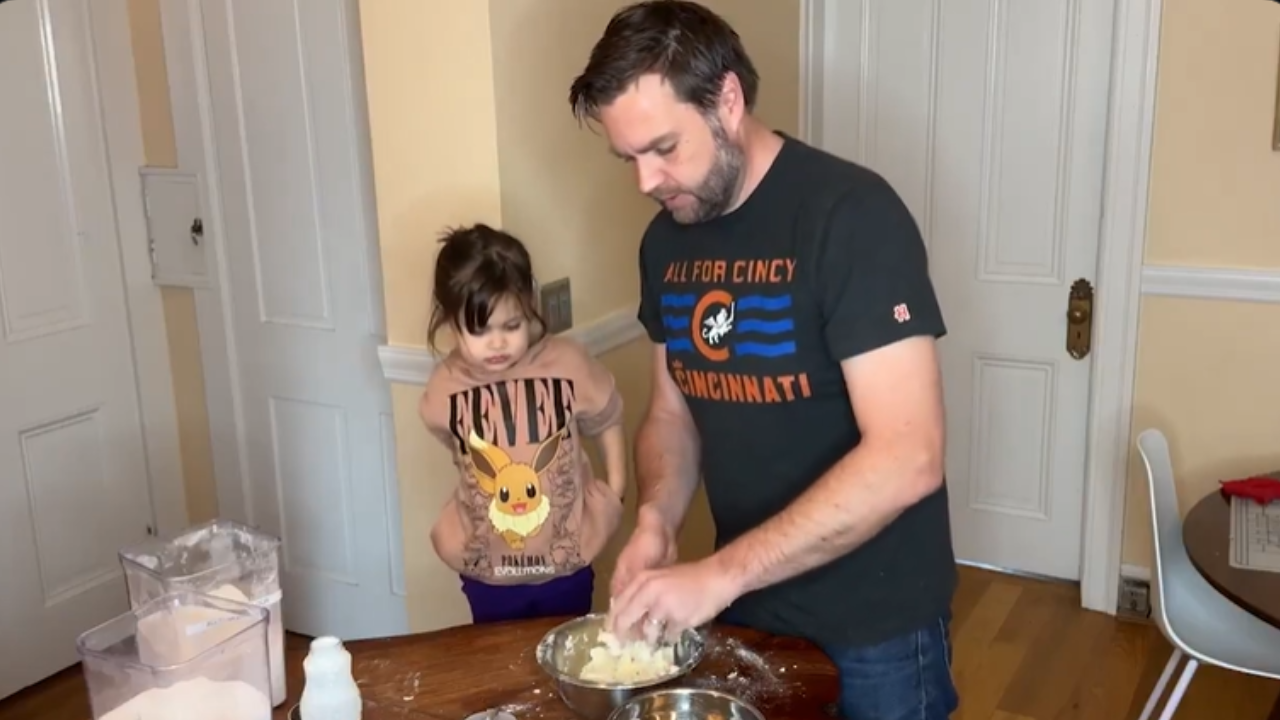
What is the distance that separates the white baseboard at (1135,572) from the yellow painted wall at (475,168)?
5.16 ft

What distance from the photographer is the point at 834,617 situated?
157cm

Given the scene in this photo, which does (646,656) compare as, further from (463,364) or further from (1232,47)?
(1232,47)

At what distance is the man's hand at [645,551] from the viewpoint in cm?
156

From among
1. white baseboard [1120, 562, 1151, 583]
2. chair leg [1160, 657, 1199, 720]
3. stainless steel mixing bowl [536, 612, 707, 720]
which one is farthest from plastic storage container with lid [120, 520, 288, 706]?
white baseboard [1120, 562, 1151, 583]

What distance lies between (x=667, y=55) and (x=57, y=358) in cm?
222

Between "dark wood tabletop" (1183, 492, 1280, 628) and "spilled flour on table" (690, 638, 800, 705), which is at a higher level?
"spilled flour on table" (690, 638, 800, 705)

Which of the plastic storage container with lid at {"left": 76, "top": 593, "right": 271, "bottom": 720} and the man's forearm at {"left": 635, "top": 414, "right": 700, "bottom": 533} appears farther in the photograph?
the man's forearm at {"left": 635, "top": 414, "right": 700, "bottom": 533}

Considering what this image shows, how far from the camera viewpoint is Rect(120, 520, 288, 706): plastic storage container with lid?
1.48 m

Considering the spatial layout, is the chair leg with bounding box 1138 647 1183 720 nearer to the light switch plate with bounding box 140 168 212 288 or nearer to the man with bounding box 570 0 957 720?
the man with bounding box 570 0 957 720

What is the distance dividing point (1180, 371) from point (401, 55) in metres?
2.16

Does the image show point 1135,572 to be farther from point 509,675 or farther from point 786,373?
point 509,675

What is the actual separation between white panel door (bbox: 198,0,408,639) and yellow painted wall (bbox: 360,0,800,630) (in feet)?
1.69

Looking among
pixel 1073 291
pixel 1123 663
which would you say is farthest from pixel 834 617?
pixel 1073 291

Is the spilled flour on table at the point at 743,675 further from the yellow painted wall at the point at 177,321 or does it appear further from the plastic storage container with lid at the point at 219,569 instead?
the yellow painted wall at the point at 177,321
